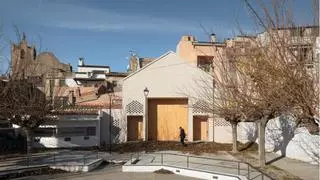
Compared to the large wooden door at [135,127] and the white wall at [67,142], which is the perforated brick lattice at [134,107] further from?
the white wall at [67,142]

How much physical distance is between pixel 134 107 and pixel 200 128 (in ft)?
19.0

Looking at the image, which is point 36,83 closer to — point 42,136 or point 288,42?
point 42,136

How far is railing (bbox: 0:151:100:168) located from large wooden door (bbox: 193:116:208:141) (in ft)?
33.0

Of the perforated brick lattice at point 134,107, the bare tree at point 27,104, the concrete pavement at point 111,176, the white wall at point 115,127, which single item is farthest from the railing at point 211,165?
the perforated brick lattice at point 134,107

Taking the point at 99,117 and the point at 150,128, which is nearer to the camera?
the point at 99,117

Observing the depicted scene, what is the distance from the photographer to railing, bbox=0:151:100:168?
26.2m

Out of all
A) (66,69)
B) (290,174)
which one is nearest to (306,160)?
(290,174)

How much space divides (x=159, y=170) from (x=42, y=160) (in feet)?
26.5

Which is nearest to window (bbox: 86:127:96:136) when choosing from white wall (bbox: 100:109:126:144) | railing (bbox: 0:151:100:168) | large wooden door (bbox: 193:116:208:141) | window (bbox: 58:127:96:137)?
window (bbox: 58:127:96:137)

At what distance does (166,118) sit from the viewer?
39.5 meters

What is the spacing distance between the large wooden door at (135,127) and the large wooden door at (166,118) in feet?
3.04

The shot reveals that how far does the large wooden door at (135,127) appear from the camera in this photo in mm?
38469

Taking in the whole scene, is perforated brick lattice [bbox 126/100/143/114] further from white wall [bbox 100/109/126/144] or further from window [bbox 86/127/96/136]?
window [bbox 86/127/96/136]

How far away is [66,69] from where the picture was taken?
69062 mm
